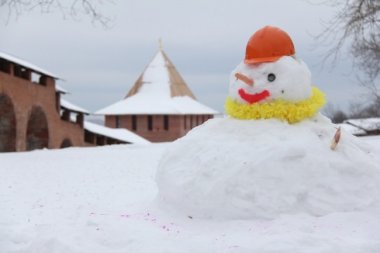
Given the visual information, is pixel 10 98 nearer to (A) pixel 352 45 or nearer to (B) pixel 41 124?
(B) pixel 41 124

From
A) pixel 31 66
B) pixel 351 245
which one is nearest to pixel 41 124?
pixel 31 66

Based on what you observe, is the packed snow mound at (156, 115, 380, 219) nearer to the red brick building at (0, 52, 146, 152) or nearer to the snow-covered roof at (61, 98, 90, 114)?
the red brick building at (0, 52, 146, 152)

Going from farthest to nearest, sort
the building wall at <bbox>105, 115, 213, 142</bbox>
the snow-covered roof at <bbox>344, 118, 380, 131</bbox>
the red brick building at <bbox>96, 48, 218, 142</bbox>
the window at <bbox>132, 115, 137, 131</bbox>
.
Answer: the window at <bbox>132, 115, 137, 131</bbox> < the red brick building at <bbox>96, 48, 218, 142</bbox> < the building wall at <bbox>105, 115, 213, 142</bbox> < the snow-covered roof at <bbox>344, 118, 380, 131</bbox>

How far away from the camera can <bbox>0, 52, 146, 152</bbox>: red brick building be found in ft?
62.6

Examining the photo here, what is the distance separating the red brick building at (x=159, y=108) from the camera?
32.1m

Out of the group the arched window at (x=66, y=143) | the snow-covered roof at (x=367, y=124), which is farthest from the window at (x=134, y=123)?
the snow-covered roof at (x=367, y=124)

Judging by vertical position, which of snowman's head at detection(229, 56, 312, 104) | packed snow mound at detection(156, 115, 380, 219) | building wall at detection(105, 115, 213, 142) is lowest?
building wall at detection(105, 115, 213, 142)

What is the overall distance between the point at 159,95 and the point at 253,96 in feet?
93.2

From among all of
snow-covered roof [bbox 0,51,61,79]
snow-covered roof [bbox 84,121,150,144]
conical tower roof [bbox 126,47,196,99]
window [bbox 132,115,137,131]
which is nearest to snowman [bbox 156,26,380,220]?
snow-covered roof [bbox 0,51,61,79]

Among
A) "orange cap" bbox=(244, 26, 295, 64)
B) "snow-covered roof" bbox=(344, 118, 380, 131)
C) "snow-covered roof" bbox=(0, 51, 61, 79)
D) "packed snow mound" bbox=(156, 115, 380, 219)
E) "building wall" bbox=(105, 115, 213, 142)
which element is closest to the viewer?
"packed snow mound" bbox=(156, 115, 380, 219)

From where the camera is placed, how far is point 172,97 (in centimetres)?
3381

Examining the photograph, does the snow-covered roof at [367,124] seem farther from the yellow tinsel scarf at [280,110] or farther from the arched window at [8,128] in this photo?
the yellow tinsel scarf at [280,110]

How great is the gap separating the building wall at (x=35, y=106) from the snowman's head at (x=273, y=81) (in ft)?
47.6

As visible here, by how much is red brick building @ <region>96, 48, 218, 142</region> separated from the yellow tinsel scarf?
25.9 metres
